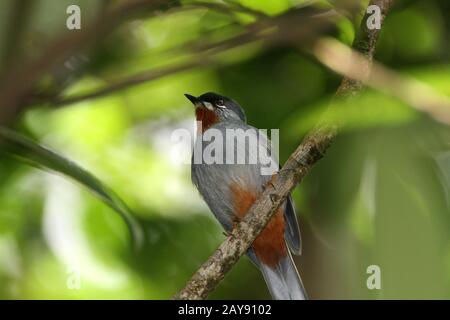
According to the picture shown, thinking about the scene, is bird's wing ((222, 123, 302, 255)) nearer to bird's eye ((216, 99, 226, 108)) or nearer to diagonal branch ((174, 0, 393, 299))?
bird's eye ((216, 99, 226, 108))

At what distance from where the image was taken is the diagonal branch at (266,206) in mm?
1504

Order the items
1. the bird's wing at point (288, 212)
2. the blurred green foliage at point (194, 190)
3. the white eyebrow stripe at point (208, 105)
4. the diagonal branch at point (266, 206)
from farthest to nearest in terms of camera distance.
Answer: the white eyebrow stripe at point (208, 105)
the bird's wing at point (288, 212)
the blurred green foliage at point (194, 190)
the diagonal branch at point (266, 206)

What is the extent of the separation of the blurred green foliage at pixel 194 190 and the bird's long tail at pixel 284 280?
0.05 m

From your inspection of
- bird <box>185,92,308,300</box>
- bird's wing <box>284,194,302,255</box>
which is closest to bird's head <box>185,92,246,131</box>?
bird <box>185,92,308,300</box>

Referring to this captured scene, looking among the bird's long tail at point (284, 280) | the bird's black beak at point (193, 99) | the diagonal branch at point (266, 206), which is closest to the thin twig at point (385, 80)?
the diagonal branch at point (266, 206)

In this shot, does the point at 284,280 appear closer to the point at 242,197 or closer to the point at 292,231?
the point at 292,231

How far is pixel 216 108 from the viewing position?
77.8 inches

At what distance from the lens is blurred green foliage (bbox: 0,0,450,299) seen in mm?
1648

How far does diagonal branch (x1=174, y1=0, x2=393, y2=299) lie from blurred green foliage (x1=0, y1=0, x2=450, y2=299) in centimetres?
7

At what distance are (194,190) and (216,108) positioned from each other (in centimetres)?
27

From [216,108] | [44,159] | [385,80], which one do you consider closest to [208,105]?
[216,108]

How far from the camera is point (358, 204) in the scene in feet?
6.21

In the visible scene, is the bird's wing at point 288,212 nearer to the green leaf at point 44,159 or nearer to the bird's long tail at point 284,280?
the bird's long tail at point 284,280
